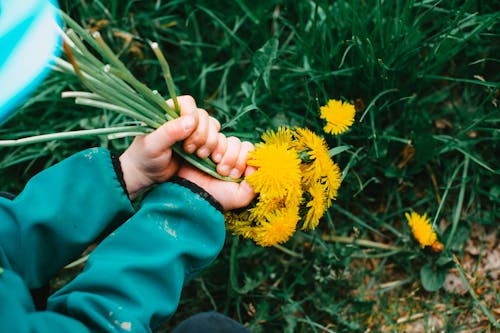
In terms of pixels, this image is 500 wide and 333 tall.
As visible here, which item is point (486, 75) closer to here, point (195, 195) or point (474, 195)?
point (474, 195)

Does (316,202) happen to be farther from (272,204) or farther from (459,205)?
(459,205)

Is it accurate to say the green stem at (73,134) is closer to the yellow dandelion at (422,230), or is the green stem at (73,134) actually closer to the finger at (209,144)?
the finger at (209,144)

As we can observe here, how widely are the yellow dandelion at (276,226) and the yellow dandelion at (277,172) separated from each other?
5 cm

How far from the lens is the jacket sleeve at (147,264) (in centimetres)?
90

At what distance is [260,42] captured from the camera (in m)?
1.47

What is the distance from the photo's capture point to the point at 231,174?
98cm

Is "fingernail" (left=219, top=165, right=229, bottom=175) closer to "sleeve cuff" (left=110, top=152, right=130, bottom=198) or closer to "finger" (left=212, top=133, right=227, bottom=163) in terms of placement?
"finger" (left=212, top=133, right=227, bottom=163)

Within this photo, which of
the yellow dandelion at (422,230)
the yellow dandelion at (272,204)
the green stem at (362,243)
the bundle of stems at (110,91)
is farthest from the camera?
the green stem at (362,243)

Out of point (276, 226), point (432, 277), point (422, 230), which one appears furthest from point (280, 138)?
point (432, 277)

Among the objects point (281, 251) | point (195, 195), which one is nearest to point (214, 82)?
point (281, 251)

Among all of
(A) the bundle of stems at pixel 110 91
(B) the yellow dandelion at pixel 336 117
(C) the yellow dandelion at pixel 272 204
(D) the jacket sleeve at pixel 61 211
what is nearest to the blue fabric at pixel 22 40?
(A) the bundle of stems at pixel 110 91

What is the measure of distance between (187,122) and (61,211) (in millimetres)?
317

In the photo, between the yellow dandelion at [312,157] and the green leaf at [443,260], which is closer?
the yellow dandelion at [312,157]

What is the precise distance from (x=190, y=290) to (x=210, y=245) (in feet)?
1.55
